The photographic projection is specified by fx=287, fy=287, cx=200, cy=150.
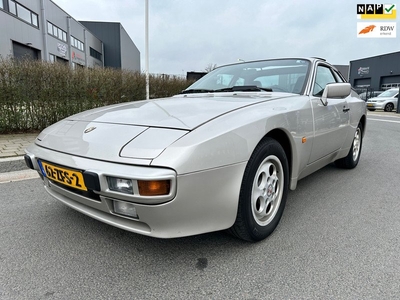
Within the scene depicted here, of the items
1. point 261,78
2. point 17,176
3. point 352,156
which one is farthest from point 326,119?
point 17,176

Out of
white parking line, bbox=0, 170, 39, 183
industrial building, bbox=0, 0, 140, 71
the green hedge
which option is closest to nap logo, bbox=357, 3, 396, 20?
industrial building, bbox=0, 0, 140, 71

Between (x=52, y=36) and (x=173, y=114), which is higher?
(x=52, y=36)

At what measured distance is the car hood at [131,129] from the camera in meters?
1.53

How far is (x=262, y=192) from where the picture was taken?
197 cm

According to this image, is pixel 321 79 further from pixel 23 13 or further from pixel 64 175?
pixel 23 13

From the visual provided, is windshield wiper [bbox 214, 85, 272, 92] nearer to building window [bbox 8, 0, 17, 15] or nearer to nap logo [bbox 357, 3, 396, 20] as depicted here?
nap logo [bbox 357, 3, 396, 20]

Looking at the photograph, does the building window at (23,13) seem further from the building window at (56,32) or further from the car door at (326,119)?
the car door at (326,119)

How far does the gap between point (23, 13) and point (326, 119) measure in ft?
84.2

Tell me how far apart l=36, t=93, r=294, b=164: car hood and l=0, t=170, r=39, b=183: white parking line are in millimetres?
1675

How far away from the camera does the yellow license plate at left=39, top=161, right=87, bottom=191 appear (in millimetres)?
1605

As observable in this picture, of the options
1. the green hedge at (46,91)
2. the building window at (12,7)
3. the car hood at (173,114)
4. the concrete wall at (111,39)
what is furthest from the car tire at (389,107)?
the concrete wall at (111,39)

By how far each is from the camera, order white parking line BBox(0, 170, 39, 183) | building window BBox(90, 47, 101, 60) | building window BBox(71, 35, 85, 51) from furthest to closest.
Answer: building window BBox(90, 47, 101, 60)
building window BBox(71, 35, 85, 51)
white parking line BBox(0, 170, 39, 183)

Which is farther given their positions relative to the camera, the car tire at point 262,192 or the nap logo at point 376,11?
the nap logo at point 376,11

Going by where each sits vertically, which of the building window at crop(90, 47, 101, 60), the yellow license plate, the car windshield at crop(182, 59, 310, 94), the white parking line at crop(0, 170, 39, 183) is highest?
the building window at crop(90, 47, 101, 60)
